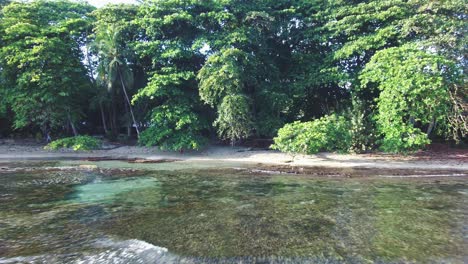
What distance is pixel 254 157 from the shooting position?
1933 cm

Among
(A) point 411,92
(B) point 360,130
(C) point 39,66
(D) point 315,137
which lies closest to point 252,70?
(D) point 315,137

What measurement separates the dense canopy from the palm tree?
0.08 m

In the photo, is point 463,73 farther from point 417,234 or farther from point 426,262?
point 426,262

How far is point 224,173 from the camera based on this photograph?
14.4 m

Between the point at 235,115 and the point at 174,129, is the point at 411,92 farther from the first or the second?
the point at 174,129

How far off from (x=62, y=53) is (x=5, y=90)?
4.67 m

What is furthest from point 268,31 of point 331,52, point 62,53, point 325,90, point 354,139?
point 62,53

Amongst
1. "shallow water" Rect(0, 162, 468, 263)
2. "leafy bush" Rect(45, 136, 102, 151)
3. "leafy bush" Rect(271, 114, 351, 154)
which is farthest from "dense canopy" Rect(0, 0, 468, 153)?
"shallow water" Rect(0, 162, 468, 263)

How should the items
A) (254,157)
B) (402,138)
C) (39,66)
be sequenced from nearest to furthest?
(402,138), (254,157), (39,66)

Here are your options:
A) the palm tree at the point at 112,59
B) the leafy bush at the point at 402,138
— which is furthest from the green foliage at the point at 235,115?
the leafy bush at the point at 402,138

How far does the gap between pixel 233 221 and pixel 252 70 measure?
47.8 feet

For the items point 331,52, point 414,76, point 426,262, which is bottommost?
point 426,262

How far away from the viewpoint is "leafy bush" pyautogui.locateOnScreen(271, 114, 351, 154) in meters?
16.1

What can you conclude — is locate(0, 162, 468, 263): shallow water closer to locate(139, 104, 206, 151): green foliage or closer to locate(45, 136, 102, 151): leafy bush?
locate(139, 104, 206, 151): green foliage
